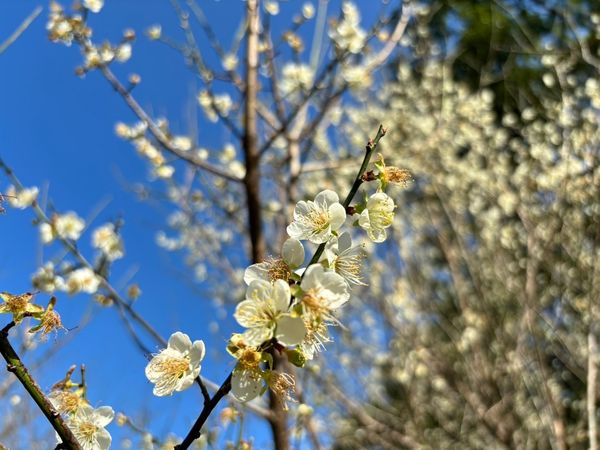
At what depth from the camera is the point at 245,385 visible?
2.71 feet

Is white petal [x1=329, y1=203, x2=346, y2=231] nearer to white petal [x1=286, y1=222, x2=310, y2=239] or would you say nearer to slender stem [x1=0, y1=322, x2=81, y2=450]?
white petal [x1=286, y1=222, x2=310, y2=239]

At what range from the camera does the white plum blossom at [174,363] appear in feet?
3.05

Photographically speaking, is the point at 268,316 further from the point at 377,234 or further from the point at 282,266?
the point at 377,234

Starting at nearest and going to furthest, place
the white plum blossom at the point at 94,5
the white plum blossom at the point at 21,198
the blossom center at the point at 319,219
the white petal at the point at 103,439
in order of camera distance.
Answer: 1. the white petal at the point at 103,439
2. the blossom center at the point at 319,219
3. the white plum blossom at the point at 21,198
4. the white plum blossom at the point at 94,5

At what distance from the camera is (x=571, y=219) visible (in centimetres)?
468

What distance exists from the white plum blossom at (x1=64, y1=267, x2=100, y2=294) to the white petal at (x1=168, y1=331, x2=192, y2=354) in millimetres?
1299

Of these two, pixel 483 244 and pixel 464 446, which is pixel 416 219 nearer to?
pixel 483 244

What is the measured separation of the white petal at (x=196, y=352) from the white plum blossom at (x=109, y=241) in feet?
4.21

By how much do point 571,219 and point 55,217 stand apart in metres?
4.29

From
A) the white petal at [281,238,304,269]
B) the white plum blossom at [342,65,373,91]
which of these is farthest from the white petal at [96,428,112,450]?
the white plum blossom at [342,65,373,91]

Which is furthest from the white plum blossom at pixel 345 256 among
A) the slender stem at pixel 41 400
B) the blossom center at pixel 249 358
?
the slender stem at pixel 41 400

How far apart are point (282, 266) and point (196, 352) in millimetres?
216

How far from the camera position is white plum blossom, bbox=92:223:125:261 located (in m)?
2.26

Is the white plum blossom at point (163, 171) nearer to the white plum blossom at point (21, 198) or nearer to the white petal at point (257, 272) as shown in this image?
the white plum blossom at point (21, 198)
